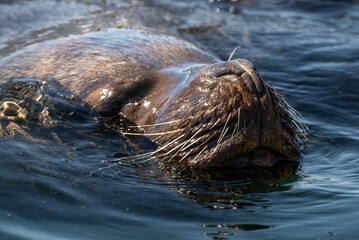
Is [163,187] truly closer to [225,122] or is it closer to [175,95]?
[225,122]

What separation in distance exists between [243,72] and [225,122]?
15.4 inches

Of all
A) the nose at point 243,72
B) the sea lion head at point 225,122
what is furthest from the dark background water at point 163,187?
the nose at point 243,72

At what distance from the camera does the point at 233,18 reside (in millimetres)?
10203

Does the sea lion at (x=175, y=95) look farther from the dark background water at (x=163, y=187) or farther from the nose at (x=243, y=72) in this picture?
the dark background water at (x=163, y=187)

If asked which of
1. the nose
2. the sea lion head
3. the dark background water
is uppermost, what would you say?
the nose

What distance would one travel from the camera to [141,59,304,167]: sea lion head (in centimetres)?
434

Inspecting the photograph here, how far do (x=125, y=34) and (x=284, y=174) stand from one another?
2.54 m

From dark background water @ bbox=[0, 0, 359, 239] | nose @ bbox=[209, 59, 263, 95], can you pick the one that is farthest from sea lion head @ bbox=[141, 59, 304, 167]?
dark background water @ bbox=[0, 0, 359, 239]

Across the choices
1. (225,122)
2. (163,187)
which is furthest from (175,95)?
(163,187)

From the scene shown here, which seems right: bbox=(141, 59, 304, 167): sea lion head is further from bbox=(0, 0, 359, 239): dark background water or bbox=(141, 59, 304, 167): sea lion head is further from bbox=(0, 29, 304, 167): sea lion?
bbox=(0, 0, 359, 239): dark background water

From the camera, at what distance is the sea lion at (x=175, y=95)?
4.38 metres

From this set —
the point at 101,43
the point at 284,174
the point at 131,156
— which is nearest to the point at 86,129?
the point at 131,156

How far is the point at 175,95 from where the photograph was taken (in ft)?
15.7

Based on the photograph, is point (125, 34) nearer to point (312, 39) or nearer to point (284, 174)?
point (284, 174)
